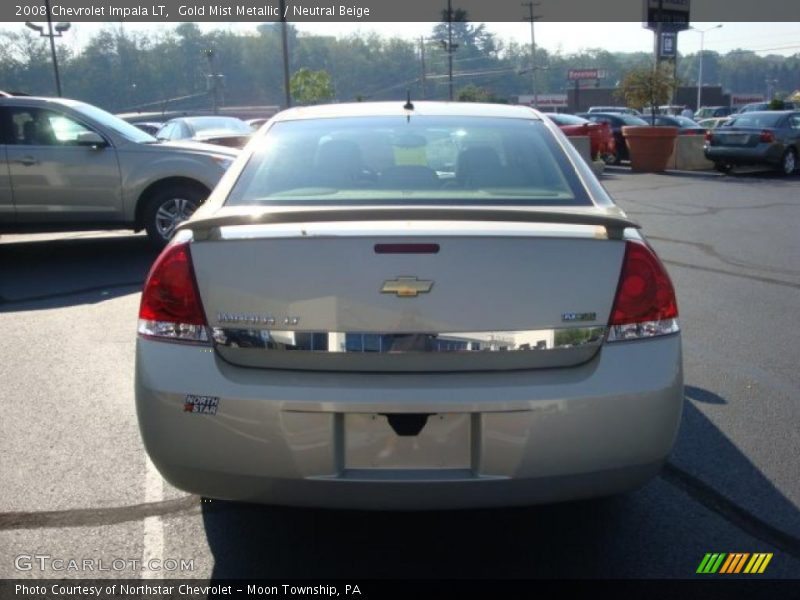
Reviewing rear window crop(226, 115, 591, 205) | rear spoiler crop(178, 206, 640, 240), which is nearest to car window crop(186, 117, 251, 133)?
rear window crop(226, 115, 591, 205)

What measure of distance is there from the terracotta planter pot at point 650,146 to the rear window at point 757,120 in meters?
1.50

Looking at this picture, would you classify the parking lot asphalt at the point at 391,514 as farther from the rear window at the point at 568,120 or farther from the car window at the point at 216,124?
the rear window at the point at 568,120

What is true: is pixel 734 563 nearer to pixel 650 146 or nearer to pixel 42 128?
pixel 42 128

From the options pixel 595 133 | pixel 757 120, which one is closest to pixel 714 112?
pixel 757 120

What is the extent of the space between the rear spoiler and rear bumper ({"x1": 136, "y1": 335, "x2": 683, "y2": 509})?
434mm

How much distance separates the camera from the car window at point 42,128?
896 cm

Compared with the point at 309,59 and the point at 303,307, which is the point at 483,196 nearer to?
the point at 303,307

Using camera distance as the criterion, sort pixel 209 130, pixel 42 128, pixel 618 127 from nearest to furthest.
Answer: pixel 42 128 < pixel 209 130 < pixel 618 127

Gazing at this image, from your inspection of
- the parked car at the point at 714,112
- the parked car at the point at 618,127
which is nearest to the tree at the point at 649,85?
the parked car at the point at 618,127

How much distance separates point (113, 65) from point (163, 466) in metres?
77.9

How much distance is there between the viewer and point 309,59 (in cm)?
8381

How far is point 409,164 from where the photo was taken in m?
3.51

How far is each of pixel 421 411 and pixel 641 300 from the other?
2.72ft

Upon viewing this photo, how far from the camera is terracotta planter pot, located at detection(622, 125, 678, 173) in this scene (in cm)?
2006
